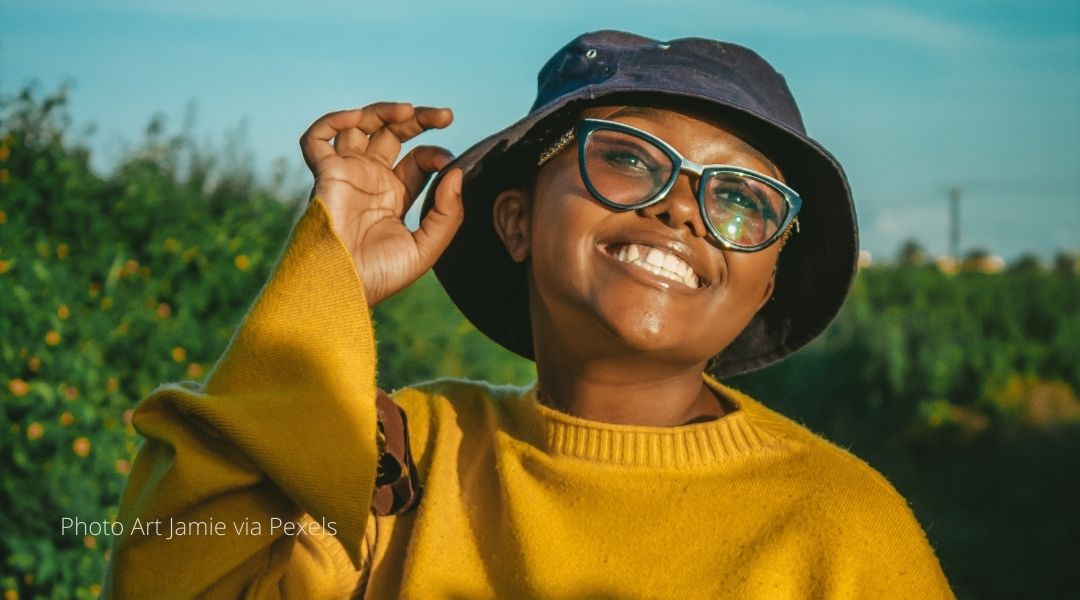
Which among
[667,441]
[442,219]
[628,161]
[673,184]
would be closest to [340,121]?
[442,219]

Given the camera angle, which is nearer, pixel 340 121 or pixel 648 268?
pixel 648 268

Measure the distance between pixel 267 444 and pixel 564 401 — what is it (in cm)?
78

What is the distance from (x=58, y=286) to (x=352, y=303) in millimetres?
2444

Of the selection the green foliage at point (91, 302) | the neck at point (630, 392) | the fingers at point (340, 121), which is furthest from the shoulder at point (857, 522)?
the green foliage at point (91, 302)

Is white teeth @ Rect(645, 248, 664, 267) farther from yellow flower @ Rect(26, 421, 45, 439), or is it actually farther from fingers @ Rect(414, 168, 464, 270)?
yellow flower @ Rect(26, 421, 45, 439)

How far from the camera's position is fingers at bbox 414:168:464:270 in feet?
8.95

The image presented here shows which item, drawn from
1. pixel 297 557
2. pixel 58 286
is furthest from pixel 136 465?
pixel 58 286

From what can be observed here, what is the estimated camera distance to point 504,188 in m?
2.96

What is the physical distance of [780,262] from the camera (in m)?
3.01

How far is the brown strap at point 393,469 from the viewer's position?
2562 mm

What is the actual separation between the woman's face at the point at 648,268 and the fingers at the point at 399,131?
0.94 feet

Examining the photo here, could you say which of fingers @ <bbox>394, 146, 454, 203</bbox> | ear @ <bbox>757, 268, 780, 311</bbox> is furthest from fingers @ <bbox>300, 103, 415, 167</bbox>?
ear @ <bbox>757, 268, 780, 311</bbox>

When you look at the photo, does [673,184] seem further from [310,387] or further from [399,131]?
[310,387]

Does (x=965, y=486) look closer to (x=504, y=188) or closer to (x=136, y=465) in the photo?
(x=504, y=188)
